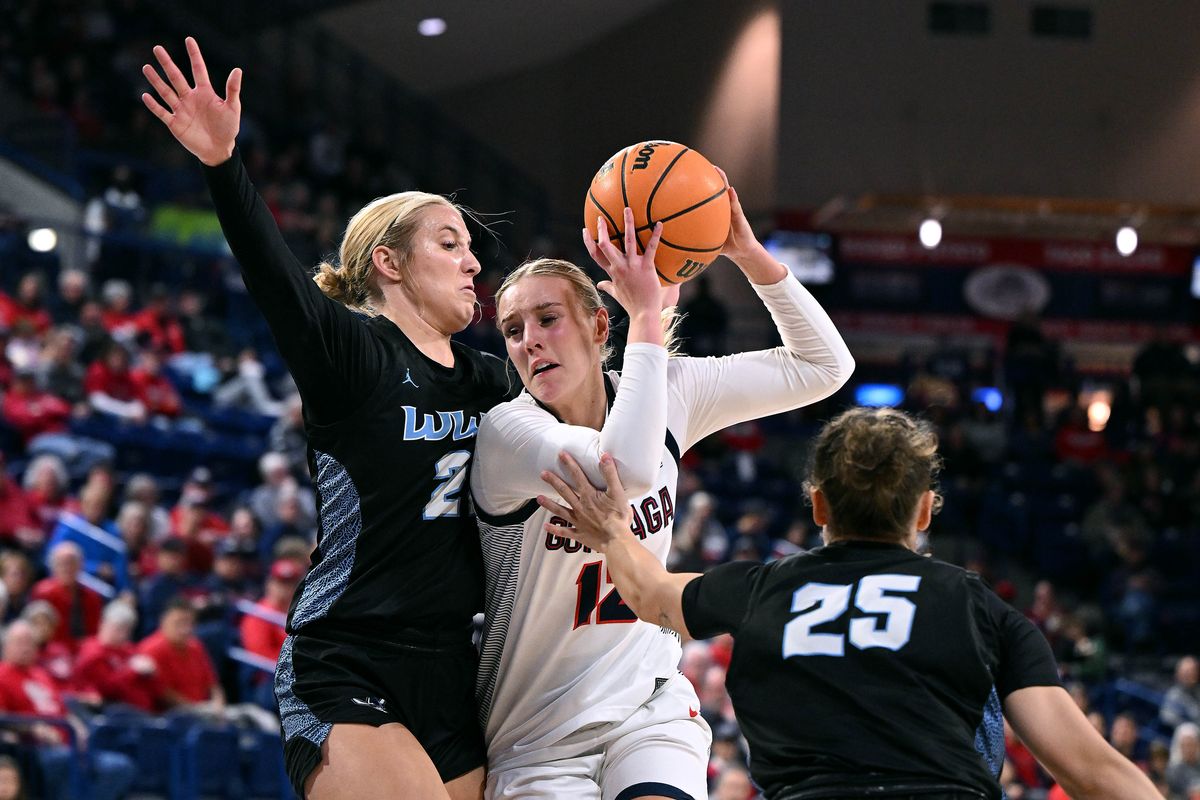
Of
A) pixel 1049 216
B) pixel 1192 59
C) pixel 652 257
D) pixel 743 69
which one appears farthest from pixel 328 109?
pixel 652 257

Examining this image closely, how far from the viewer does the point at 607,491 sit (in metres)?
3.44

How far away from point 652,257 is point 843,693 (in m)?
1.21

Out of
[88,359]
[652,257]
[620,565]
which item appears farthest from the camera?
[88,359]

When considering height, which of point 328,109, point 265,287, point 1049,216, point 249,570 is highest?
point 328,109

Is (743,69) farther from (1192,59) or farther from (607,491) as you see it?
(607,491)

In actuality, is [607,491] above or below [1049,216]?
below

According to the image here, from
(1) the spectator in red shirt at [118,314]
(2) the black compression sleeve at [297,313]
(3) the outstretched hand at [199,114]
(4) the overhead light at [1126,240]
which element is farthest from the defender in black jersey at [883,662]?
(4) the overhead light at [1126,240]

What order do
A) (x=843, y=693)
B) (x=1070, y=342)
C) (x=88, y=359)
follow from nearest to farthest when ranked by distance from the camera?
(x=843, y=693) → (x=88, y=359) → (x=1070, y=342)

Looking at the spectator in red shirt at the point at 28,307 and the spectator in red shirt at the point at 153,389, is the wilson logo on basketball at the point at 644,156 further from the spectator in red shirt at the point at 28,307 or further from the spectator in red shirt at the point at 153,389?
the spectator in red shirt at the point at 28,307

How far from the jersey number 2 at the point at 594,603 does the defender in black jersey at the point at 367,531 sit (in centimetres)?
26

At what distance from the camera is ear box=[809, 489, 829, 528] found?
3142 mm

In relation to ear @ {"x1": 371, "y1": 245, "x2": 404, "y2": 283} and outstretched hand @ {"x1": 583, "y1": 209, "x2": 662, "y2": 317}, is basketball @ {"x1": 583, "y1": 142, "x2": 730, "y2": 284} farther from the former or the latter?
ear @ {"x1": 371, "y1": 245, "x2": 404, "y2": 283}

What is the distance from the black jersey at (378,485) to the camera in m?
3.53

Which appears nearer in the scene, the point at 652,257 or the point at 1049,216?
the point at 652,257
